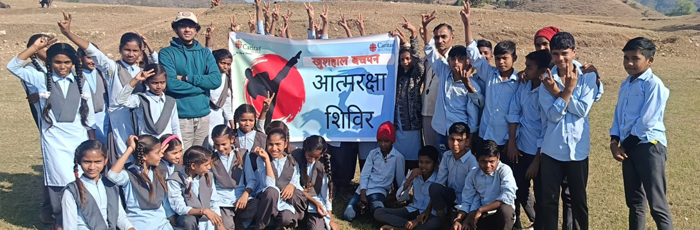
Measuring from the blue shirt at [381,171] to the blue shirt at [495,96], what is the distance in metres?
0.98

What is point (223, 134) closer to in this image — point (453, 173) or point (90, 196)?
point (90, 196)

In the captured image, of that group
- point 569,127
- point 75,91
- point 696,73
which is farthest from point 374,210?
point 696,73

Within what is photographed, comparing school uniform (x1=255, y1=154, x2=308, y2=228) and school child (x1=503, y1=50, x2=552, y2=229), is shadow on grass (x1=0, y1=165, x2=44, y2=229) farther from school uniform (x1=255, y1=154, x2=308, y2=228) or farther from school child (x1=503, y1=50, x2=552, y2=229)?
school child (x1=503, y1=50, x2=552, y2=229)

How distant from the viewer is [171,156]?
443cm

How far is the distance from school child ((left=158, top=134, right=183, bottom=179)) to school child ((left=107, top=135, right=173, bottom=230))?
0.15 m

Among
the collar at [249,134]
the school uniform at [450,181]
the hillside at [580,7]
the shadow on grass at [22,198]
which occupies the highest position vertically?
the hillside at [580,7]

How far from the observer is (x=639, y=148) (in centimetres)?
388

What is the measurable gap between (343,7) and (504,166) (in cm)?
2311

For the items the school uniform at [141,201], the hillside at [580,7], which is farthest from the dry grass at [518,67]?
the hillside at [580,7]

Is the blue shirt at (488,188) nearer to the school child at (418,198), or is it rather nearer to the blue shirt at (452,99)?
the school child at (418,198)

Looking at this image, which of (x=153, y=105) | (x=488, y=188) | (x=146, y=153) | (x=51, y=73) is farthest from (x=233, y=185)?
(x=488, y=188)

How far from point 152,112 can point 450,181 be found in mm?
2749

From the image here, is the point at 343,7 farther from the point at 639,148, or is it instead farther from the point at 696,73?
the point at 639,148

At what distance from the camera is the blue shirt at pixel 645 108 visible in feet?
12.5
